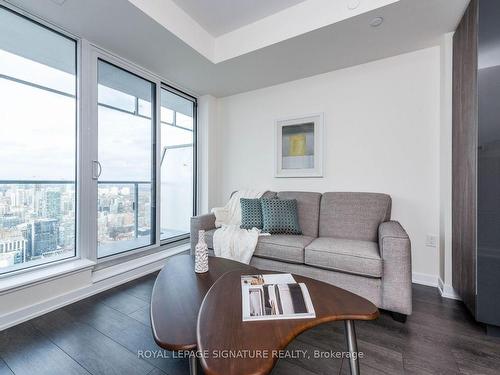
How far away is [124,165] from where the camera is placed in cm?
248

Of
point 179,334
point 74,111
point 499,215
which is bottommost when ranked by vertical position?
point 179,334

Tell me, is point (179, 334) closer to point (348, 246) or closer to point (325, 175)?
point (348, 246)

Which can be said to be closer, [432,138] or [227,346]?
[227,346]

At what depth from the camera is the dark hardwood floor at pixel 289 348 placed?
1209 millimetres

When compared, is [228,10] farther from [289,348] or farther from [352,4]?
[289,348]

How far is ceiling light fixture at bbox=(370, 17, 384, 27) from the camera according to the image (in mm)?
1806

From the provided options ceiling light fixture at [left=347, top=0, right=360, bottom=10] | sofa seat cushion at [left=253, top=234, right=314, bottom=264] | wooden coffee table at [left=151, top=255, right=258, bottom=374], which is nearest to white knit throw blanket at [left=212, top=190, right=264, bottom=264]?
sofa seat cushion at [left=253, top=234, right=314, bottom=264]

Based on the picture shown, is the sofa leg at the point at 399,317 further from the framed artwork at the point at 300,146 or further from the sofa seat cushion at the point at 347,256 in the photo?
the framed artwork at the point at 300,146

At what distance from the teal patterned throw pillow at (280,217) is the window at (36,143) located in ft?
5.86

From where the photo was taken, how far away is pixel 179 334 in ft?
2.81

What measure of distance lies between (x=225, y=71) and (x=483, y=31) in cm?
215

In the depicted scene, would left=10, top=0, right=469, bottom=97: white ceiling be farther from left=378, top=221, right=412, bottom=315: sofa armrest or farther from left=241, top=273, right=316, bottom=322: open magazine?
left=241, top=273, right=316, bottom=322: open magazine

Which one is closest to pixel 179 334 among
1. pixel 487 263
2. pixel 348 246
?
pixel 348 246

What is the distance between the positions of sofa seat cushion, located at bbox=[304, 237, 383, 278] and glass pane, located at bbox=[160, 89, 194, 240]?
1.98 m
